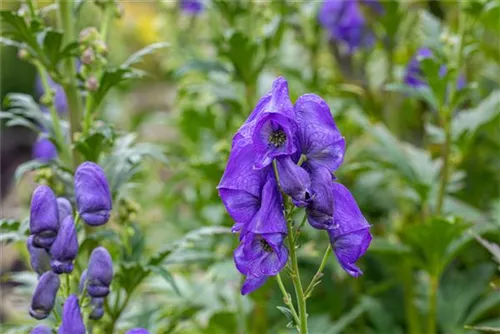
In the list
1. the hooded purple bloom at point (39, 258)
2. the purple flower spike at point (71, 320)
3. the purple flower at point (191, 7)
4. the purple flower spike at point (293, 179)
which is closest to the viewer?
the purple flower spike at point (293, 179)

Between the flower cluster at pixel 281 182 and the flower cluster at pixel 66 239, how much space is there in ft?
1.10

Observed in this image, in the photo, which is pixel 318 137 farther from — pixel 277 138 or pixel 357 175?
pixel 357 175

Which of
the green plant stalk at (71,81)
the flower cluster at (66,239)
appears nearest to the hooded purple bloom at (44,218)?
the flower cluster at (66,239)

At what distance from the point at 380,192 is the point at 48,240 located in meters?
1.79

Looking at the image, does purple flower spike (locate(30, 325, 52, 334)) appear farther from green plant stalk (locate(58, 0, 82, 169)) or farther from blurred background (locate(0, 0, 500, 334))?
green plant stalk (locate(58, 0, 82, 169))

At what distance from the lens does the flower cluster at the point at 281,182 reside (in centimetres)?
111

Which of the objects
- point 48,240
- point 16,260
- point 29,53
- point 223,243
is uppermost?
point 29,53

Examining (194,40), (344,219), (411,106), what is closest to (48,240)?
(344,219)

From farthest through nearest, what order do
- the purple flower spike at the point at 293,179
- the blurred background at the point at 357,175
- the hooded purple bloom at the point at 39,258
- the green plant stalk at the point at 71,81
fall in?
1. the blurred background at the point at 357,175
2. the green plant stalk at the point at 71,81
3. the hooded purple bloom at the point at 39,258
4. the purple flower spike at the point at 293,179

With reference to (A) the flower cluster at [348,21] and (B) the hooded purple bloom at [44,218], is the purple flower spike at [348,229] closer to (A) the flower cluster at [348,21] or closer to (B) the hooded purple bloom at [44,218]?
(B) the hooded purple bloom at [44,218]

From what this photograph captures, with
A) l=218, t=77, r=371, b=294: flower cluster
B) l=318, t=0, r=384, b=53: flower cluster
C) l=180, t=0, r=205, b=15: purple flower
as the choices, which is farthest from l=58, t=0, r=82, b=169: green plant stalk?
l=180, t=0, r=205, b=15: purple flower

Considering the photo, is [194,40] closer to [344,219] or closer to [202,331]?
[202,331]

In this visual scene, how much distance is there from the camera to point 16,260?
4.21 metres

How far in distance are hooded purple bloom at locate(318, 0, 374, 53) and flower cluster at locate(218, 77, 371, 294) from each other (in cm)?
157
